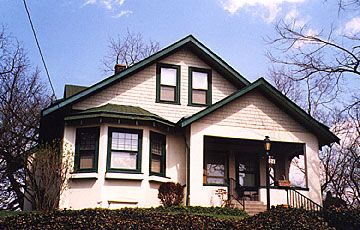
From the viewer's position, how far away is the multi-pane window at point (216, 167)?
20.1m

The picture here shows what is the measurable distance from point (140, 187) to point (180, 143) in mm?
2701

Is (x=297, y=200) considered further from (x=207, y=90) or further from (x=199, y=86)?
(x=199, y=86)

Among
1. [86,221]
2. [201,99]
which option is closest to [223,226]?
[86,221]

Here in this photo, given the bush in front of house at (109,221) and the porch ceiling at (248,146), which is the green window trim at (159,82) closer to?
the porch ceiling at (248,146)

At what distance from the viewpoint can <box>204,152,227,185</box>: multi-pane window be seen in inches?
793

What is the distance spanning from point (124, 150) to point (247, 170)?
6.06 m

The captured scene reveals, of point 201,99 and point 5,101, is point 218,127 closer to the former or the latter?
point 201,99

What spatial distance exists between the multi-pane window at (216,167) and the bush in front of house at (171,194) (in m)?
2.13

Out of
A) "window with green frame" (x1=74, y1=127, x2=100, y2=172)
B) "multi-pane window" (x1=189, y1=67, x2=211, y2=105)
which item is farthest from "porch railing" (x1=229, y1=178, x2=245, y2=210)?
"window with green frame" (x1=74, y1=127, x2=100, y2=172)

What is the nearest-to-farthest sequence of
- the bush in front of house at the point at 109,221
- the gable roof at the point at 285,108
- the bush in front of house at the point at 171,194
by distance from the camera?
the bush in front of house at the point at 109,221
the bush in front of house at the point at 171,194
the gable roof at the point at 285,108

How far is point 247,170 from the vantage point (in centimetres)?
2103

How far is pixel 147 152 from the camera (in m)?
18.2

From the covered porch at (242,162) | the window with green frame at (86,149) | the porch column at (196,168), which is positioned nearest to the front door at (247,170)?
the covered porch at (242,162)

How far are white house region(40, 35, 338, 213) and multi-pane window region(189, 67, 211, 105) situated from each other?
0.04 metres
